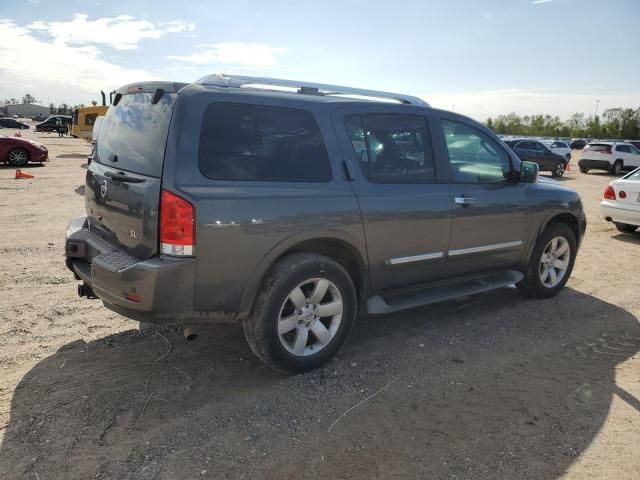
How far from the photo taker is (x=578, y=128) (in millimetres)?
86875

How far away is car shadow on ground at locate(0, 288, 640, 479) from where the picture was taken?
269cm

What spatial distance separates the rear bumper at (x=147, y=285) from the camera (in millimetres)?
2943

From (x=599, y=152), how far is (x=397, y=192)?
25.4m

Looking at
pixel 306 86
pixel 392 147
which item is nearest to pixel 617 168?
pixel 392 147

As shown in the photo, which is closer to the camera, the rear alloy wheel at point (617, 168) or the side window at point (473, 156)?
the side window at point (473, 156)

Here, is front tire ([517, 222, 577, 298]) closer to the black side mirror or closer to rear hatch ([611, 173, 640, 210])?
the black side mirror

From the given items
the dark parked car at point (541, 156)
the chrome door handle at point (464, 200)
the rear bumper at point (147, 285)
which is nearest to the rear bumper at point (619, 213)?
the chrome door handle at point (464, 200)

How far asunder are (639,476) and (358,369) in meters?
1.80

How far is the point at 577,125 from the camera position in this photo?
8906 centimetres

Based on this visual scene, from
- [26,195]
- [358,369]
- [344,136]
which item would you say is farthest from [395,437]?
[26,195]

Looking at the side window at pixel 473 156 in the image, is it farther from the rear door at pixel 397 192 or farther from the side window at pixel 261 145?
the side window at pixel 261 145

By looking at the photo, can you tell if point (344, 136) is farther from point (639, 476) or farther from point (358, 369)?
point (639, 476)

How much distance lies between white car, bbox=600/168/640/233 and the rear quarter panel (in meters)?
7.56

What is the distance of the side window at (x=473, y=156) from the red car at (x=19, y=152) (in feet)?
58.8
